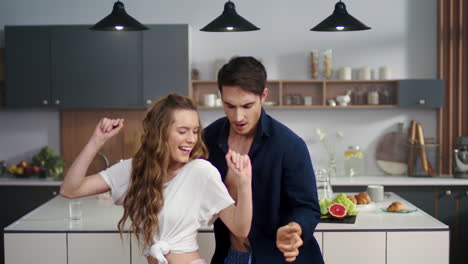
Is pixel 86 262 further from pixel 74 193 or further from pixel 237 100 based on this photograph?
pixel 237 100

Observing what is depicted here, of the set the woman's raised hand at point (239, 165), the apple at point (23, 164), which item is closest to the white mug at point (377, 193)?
the woman's raised hand at point (239, 165)

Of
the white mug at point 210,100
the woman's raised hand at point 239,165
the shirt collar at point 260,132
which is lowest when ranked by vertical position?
the woman's raised hand at point 239,165

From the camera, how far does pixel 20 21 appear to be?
5625 mm

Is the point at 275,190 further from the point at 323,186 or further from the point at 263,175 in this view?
the point at 323,186

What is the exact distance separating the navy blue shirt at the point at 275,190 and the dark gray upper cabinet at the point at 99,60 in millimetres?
3016

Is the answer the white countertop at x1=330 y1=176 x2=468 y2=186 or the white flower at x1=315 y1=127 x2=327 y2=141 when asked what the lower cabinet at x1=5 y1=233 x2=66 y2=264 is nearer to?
the white countertop at x1=330 y1=176 x2=468 y2=186

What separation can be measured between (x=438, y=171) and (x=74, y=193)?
4062mm

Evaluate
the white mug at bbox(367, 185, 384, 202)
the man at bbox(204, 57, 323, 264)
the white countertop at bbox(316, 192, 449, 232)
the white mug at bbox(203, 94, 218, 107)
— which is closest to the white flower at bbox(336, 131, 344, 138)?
the white mug at bbox(203, 94, 218, 107)

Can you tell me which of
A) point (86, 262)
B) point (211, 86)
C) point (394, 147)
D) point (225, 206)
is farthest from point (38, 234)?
point (394, 147)

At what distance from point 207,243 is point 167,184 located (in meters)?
1.02

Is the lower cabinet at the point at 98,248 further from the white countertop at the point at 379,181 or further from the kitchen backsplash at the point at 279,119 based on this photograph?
the kitchen backsplash at the point at 279,119

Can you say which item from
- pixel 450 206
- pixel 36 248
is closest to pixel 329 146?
pixel 450 206

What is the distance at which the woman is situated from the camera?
2078 mm

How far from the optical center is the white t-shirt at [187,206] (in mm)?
2076
